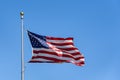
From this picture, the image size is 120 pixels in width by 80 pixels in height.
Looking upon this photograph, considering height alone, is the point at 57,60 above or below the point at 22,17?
below

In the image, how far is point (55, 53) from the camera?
50.0 metres

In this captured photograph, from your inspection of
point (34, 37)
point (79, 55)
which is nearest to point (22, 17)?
point (34, 37)

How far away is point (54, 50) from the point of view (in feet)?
165

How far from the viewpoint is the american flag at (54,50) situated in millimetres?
49469

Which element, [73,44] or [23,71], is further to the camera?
[73,44]

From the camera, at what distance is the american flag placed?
49.5m

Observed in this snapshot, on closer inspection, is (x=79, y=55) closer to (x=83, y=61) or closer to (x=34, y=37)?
(x=83, y=61)

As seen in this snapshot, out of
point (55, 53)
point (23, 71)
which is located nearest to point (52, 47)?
point (55, 53)

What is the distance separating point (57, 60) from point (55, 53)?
2.31 feet

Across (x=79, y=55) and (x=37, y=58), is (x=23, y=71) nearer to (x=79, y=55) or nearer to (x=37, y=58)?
(x=37, y=58)

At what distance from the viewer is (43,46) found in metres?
50.2

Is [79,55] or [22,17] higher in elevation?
[22,17]

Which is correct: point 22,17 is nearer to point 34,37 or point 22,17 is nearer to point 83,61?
point 34,37

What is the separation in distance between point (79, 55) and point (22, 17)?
220 inches
